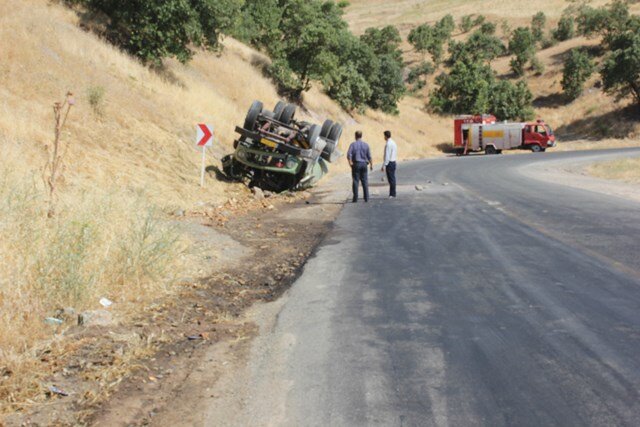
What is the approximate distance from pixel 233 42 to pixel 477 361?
139ft

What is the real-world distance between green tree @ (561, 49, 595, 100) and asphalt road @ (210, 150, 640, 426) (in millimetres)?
68364

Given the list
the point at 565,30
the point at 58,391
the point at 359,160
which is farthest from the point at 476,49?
the point at 58,391

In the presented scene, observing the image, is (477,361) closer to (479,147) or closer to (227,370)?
(227,370)

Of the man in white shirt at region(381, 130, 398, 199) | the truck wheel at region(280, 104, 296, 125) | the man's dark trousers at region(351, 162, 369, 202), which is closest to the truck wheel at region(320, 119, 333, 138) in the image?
the truck wheel at region(280, 104, 296, 125)

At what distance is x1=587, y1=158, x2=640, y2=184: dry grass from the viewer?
23.0 m

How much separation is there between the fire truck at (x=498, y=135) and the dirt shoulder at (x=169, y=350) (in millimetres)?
44475

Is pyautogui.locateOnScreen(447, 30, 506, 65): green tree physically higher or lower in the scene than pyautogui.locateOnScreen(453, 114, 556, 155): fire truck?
higher

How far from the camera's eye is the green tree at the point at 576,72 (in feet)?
230

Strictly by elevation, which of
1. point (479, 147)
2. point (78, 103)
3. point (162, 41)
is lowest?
point (479, 147)

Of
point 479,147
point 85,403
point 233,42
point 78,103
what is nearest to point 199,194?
point 78,103

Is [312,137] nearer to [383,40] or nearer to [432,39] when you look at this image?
[383,40]

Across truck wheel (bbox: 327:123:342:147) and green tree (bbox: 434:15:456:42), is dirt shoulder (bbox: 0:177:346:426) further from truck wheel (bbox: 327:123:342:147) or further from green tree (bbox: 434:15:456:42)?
green tree (bbox: 434:15:456:42)

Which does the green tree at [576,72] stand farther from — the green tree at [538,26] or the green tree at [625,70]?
the green tree at [538,26]

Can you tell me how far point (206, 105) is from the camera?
83.7ft
